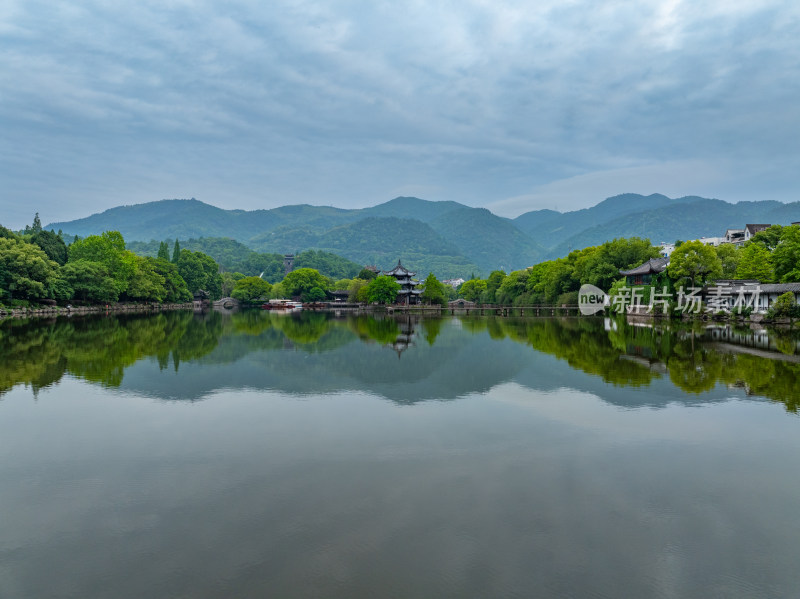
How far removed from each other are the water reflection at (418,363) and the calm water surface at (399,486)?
0.24 metres

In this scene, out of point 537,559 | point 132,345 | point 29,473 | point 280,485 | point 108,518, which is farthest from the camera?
point 132,345

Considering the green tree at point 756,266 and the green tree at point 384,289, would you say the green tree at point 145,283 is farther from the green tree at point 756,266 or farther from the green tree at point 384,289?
the green tree at point 756,266

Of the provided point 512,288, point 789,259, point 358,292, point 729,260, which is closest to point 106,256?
point 358,292

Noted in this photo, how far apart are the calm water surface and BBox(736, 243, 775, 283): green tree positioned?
3450 centimetres

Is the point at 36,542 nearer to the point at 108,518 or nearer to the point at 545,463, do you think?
the point at 108,518

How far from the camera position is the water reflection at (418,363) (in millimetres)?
14445

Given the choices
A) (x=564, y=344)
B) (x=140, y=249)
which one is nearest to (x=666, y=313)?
(x=564, y=344)

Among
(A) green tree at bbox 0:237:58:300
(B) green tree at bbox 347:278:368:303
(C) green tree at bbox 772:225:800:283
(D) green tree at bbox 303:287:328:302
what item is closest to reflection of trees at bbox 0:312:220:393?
(A) green tree at bbox 0:237:58:300

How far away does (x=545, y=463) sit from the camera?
819 centimetres

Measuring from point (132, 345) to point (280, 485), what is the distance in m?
19.8

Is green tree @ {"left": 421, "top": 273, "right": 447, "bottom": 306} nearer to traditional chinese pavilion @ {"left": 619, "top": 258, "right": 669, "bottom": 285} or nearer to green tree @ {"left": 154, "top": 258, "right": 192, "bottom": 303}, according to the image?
traditional chinese pavilion @ {"left": 619, "top": 258, "right": 669, "bottom": 285}

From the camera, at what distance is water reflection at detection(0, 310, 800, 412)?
14.4 m

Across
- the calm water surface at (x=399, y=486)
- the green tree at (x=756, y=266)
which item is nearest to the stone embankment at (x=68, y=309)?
the calm water surface at (x=399, y=486)

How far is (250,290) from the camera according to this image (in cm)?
9825
